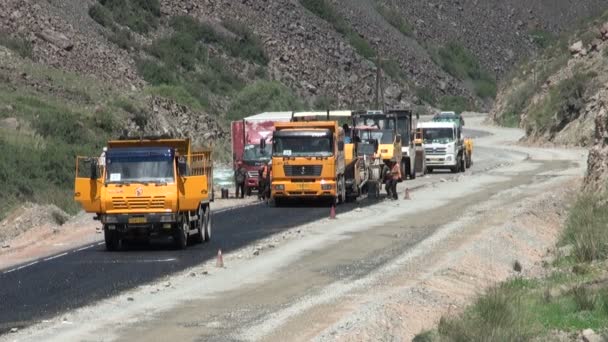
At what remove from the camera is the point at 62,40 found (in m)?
82.1

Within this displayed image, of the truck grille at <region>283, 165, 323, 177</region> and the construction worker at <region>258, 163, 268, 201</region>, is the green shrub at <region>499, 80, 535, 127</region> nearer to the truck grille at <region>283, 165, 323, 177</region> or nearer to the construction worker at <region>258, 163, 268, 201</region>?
the construction worker at <region>258, 163, 268, 201</region>

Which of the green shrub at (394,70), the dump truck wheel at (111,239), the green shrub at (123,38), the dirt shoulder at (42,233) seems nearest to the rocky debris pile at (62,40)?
the green shrub at (123,38)

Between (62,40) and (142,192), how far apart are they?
53627 mm

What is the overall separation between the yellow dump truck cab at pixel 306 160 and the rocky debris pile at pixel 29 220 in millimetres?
6940

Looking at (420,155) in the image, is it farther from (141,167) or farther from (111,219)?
(111,219)

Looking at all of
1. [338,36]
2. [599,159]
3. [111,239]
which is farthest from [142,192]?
[338,36]

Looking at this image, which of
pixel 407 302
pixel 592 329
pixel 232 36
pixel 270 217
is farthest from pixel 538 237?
pixel 232 36

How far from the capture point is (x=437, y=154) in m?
66.1

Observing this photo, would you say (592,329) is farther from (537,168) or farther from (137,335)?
(537,168)

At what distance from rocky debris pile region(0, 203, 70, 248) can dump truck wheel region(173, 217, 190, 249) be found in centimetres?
791

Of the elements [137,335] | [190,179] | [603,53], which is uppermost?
[603,53]

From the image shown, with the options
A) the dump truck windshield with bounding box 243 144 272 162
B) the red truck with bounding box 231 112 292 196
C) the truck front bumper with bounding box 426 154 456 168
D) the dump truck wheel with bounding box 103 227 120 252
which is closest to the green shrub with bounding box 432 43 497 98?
the truck front bumper with bounding box 426 154 456 168

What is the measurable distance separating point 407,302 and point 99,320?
189 inches

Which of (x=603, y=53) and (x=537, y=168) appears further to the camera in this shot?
(x=603, y=53)
